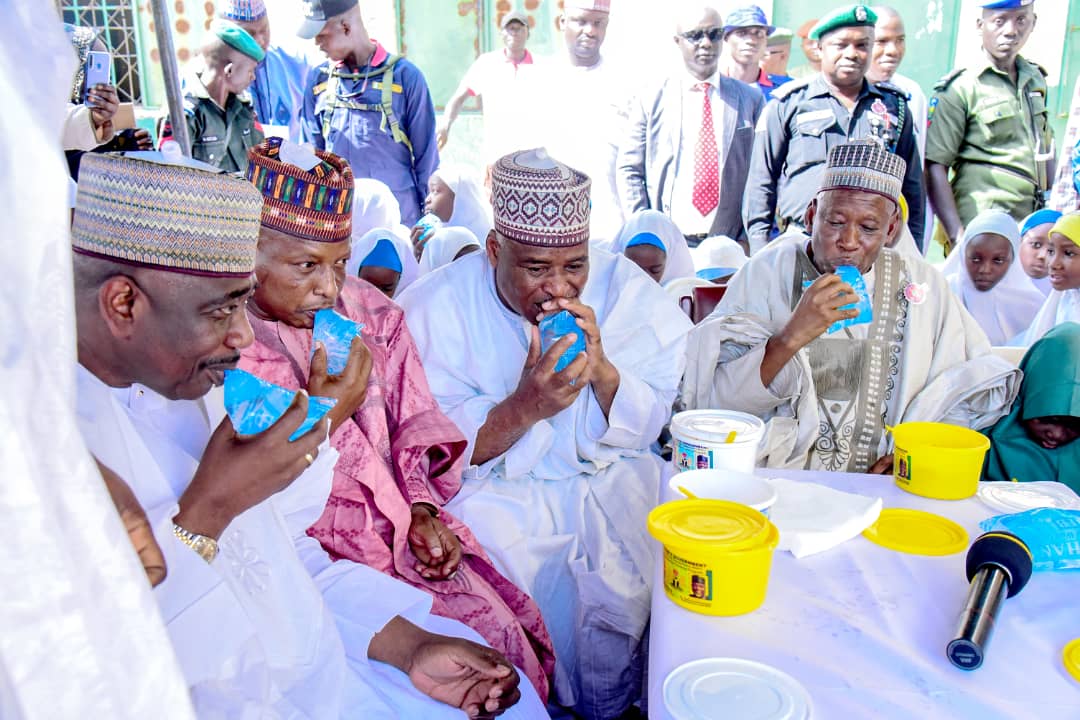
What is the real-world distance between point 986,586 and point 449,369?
1.70 metres

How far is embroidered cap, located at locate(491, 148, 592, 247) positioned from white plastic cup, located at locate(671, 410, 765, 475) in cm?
78

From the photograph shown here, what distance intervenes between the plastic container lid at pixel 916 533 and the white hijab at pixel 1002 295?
3.37 meters

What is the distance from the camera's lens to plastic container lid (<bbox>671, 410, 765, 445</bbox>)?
193cm

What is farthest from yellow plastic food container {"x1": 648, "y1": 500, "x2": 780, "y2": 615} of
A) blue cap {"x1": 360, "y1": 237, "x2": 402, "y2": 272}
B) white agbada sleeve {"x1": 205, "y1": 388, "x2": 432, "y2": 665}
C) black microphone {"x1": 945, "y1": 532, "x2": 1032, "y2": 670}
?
blue cap {"x1": 360, "y1": 237, "x2": 402, "y2": 272}

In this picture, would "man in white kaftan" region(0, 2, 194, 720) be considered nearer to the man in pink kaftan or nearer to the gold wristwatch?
the gold wristwatch

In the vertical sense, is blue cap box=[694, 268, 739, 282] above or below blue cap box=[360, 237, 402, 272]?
below

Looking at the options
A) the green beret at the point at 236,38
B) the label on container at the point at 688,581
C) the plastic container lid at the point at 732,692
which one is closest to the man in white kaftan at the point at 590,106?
the green beret at the point at 236,38

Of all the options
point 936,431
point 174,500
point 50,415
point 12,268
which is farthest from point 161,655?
point 936,431

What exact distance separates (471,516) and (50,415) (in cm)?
185

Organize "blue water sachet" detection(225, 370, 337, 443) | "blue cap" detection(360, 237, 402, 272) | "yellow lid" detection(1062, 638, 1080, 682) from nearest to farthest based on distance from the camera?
1. "yellow lid" detection(1062, 638, 1080, 682)
2. "blue water sachet" detection(225, 370, 337, 443)
3. "blue cap" detection(360, 237, 402, 272)

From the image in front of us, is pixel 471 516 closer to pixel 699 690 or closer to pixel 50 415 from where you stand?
pixel 699 690

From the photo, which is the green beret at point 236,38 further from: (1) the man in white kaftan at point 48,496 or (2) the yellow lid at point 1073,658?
(2) the yellow lid at point 1073,658

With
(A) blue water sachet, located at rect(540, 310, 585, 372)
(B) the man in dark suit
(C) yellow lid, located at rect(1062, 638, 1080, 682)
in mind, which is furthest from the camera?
(B) the man in dark suit

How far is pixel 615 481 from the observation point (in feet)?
9.00
